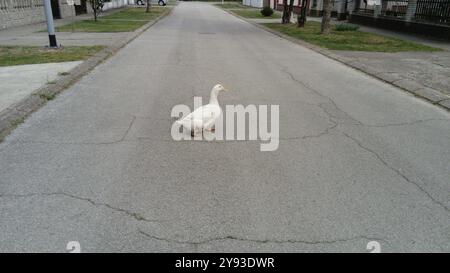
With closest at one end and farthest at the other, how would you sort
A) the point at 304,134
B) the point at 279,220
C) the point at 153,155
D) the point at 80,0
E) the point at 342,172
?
the point at 279,220 → the point at 342,172 → the point at 153,155 → the point at 304,134 → the point at 80,0

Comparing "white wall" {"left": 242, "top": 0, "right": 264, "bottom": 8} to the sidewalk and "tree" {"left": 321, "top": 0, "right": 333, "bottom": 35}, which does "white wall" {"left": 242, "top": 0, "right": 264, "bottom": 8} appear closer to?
"tree" {"left": 321, "top": 0, "right": 333, "bottom": 35}

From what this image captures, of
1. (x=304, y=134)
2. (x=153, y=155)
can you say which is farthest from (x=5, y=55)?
(x=304, y=134)

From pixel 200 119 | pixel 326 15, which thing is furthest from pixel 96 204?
pixel 326 15

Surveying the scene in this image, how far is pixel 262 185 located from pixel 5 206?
2.65 m

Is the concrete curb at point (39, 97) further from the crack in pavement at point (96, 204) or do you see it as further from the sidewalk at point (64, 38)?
the sidewalk at point (64, 38)

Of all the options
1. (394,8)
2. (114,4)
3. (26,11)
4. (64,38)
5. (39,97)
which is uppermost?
(114,4)

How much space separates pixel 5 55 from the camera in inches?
447

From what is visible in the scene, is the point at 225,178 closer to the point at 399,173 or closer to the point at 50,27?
the point at 399,173

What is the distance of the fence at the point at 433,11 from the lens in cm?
1833

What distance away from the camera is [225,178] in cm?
429

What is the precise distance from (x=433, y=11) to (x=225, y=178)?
20022 millimetres

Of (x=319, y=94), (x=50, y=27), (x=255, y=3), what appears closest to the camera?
(x=319, y=94)
